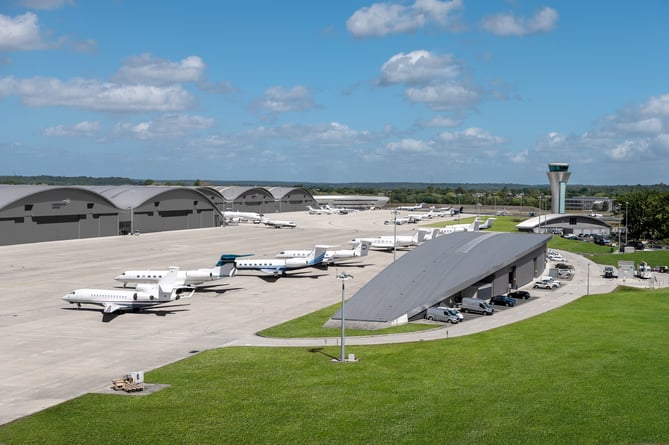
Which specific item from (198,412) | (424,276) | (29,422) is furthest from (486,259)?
(29,422)

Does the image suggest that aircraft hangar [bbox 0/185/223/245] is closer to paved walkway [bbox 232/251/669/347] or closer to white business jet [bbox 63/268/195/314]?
white business jet [bbox 63/268/195/314]

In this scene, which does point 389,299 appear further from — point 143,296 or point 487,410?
point 487,410

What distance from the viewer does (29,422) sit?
34062 millimetres

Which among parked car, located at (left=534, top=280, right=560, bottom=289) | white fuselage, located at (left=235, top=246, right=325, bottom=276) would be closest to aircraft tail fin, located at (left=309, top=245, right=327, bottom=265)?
white fuselage, located at (left=235, top=246, right=325, bottom=276)

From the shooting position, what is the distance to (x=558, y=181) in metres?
189

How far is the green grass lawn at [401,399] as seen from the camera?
3269 cm

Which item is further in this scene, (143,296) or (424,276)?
(424,276)

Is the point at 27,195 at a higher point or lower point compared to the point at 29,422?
higher

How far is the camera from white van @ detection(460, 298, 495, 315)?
64.6 meters

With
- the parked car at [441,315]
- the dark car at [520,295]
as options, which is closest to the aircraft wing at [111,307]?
the parked car at [441,315]

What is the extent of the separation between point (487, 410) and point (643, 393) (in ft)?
34.1

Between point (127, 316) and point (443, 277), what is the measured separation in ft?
106

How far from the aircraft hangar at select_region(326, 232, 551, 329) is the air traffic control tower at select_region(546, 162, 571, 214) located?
4115 inches

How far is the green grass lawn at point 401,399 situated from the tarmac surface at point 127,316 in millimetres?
3310
